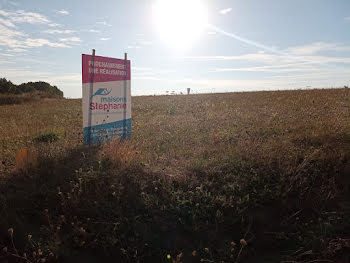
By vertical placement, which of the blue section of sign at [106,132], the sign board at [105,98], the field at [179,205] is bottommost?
the field at [179,205]

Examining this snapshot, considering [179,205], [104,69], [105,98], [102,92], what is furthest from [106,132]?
[179,205]

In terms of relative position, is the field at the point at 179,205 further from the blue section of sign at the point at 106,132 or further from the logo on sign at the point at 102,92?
the logo on sign at the point at 102,92

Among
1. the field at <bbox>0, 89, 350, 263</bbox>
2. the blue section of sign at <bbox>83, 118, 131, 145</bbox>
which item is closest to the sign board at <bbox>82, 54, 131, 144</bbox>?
the blue section of sign at <bbox>83, 118, 131, 145</bbox>

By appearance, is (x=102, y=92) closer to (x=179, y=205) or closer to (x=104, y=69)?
(x=104, y=69)

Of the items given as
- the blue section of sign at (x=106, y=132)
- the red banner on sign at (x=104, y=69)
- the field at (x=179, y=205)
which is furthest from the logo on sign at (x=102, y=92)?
the field at (x=179, y=205)

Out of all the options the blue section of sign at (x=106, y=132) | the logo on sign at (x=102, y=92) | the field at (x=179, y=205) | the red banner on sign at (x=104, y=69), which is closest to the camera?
the field at (x=179, y=205)

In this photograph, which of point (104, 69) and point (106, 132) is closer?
point (104, 69)

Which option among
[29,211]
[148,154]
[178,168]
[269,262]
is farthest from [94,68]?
[269,262]

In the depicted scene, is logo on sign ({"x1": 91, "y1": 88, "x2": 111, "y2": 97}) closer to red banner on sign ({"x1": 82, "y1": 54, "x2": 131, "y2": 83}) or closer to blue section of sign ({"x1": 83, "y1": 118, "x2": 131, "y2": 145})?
red banner on sign ({"x1": 82, "y1": 54, "x2": 131, "y2": 83})

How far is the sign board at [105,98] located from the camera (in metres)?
6.34

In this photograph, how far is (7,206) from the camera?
3.84 metres

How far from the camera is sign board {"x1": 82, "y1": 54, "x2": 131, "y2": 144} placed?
6340mm

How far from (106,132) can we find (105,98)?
0.82 meters

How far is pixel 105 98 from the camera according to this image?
22.0ft
